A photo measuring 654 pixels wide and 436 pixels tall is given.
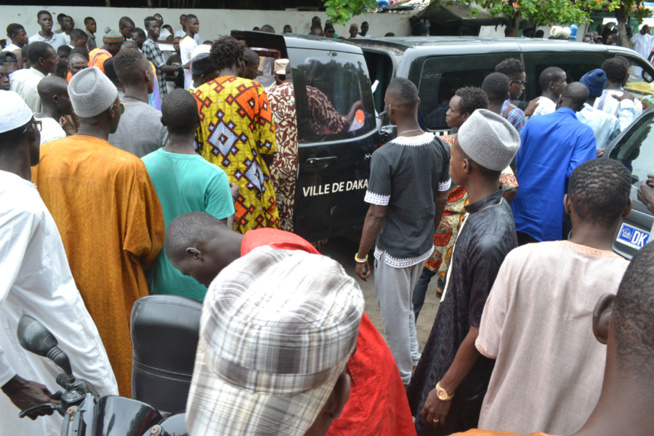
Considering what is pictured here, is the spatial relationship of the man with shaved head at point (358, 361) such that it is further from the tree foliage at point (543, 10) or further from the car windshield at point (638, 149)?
the tree foliage at point (543, 10)

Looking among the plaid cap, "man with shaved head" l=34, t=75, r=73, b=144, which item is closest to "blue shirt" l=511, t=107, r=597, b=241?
"man with shaved head" l=34, t=75, r=73, b=144

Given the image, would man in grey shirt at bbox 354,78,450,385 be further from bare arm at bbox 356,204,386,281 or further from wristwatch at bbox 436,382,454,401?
wristwatch at bbox 436,382,454,401

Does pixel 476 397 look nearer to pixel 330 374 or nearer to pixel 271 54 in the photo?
pixel 330 374

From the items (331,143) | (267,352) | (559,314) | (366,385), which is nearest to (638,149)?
(331,143)

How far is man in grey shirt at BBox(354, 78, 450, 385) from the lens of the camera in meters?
3.00

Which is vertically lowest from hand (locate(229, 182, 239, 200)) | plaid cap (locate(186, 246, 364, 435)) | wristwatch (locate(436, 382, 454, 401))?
wristwatch (locate(436, 382, 454, 401))

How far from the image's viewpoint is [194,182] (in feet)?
8.80

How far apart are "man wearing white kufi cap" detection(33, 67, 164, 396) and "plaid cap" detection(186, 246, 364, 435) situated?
1665 mm

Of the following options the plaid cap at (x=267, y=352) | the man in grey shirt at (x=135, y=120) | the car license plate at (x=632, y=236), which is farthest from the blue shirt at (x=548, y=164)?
the plaid cap at (x=267, y=352)

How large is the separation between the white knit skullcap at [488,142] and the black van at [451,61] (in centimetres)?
234

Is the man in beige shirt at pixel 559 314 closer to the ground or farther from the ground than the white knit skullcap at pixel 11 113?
closer to the ground

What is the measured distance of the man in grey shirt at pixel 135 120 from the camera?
345 centimetres

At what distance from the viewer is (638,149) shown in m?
4.06

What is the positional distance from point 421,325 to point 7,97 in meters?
3.18
